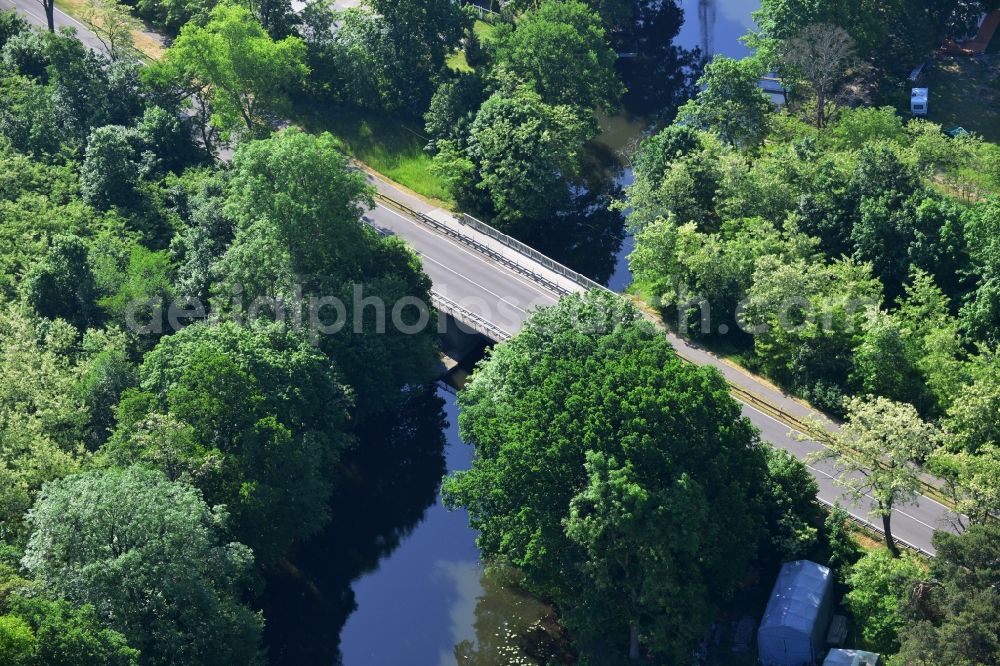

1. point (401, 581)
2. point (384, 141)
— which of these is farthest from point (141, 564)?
point (384, 141)

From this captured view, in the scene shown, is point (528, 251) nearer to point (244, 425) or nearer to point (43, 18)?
point (244, 425)

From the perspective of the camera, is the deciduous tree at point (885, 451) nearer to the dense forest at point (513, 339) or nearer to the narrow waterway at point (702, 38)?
the dense forest at point (513, 339)

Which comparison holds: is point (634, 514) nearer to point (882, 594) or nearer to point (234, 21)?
point (882, 594)

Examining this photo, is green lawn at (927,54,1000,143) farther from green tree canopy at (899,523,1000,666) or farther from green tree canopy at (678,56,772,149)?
green tree canopy at (899,523,1000,666)

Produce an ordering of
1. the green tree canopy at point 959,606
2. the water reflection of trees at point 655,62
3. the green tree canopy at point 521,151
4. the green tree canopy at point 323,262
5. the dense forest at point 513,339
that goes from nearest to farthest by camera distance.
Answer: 1. the green tree canopy at point 959,606
2. the dense forest at point 513,339
3. the green tree canopy at point 323,262
4. the green tree canopy at point 521,151
5. the water reflection of trees at point 655,62

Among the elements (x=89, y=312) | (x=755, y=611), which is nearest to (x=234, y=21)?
(x=89, y=312)

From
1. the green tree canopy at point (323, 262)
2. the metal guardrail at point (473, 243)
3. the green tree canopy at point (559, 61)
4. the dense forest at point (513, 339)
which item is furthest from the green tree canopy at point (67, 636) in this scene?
the green tree canopy at point (559, 61)

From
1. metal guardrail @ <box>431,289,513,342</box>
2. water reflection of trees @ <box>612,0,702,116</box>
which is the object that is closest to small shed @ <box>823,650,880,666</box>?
metal guardrail @ <box>431,289,513,342</box>
